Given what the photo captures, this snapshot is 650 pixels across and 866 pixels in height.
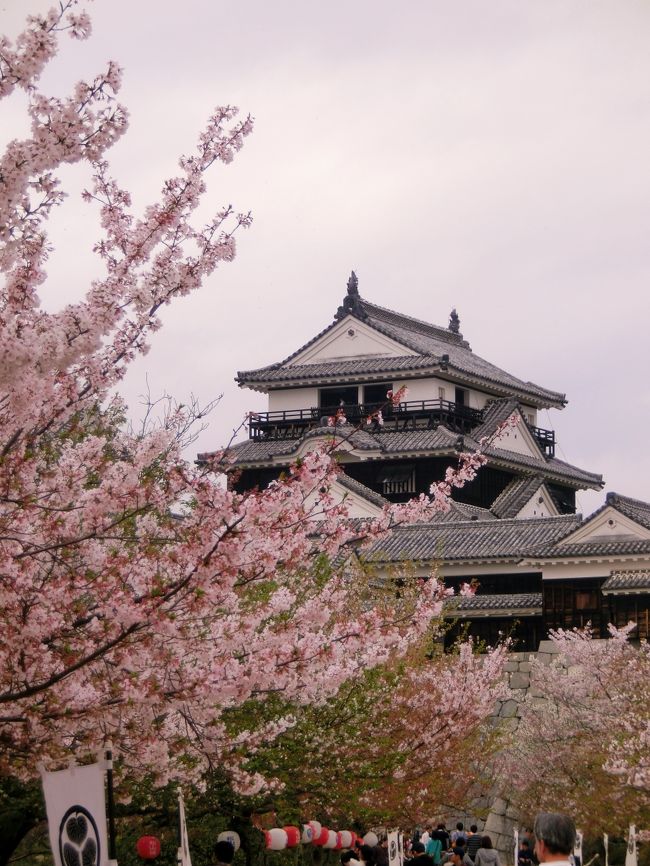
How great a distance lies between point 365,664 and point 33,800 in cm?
321

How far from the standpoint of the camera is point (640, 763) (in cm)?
2216

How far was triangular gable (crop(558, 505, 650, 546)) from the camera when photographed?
34.6m

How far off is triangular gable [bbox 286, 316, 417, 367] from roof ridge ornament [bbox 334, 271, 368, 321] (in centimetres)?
17

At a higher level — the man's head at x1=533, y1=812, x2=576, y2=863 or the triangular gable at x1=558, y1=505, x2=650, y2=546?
the triangular gable at x1=558, y1=505, x2=650, y2=546

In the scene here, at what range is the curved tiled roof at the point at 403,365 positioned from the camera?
48.2m

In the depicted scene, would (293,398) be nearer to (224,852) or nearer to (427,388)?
(427,388)

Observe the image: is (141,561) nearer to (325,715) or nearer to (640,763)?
(325,715)

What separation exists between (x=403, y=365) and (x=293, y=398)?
452cm

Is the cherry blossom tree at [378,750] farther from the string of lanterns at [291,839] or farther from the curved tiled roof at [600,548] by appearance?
the curved tiled roof at [600,548]

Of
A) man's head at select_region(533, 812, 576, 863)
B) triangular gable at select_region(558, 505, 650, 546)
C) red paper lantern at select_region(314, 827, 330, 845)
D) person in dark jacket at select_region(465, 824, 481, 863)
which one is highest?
triangular gable at select_region(558, 505, 650, 546)

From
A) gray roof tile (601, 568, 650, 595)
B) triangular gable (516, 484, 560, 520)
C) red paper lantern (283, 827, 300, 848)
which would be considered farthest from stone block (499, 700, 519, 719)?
red paper lantern (283, 827, 300, 848)

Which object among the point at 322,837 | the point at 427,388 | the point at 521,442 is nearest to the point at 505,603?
the point at 427,388

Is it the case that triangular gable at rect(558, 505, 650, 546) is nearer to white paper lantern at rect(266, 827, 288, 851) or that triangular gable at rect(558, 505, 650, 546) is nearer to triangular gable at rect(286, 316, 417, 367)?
triangular gable at rect(286, 316, 417, 367)

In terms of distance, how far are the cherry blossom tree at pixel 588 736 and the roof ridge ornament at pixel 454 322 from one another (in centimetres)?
2488
